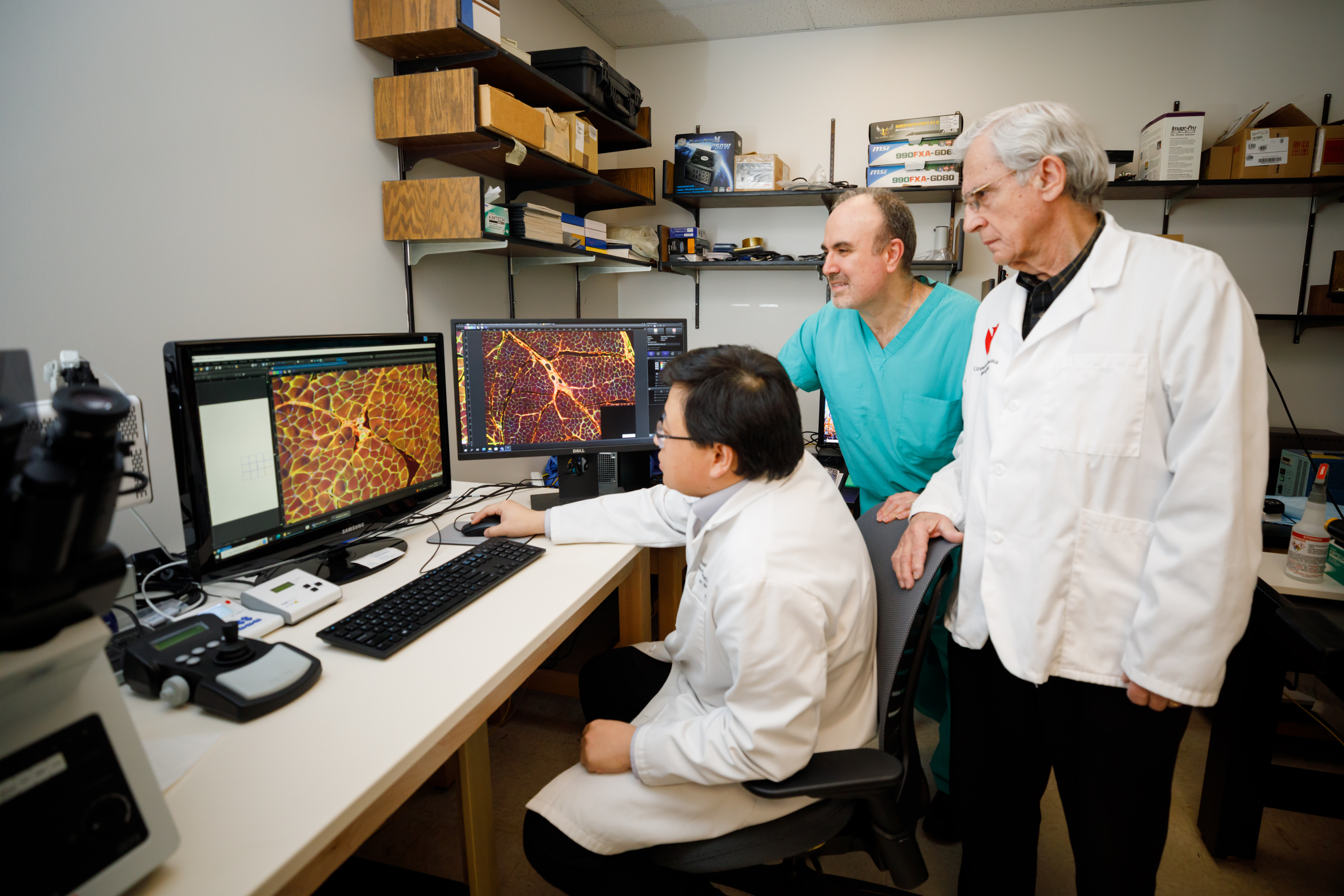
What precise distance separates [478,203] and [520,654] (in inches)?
50.2

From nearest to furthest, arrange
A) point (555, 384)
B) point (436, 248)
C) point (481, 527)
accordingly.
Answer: point (481, 527), point (555, 384), point (436, 248)

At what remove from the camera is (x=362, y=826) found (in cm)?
81

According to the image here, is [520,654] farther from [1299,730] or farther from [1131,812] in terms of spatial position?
[1299,730]

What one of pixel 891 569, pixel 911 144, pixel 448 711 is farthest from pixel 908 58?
pixel 448 711

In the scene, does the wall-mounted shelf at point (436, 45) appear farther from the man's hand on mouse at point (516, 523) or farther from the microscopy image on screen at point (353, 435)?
the man's hand on mouse at point (516, 523)

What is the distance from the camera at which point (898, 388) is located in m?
1.82

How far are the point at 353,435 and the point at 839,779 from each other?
106cm

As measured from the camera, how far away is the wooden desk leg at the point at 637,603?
1657 mm

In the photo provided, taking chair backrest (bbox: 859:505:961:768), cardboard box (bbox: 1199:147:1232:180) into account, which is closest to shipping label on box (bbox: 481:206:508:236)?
chair backrest (bbox: 859:505:961:768)

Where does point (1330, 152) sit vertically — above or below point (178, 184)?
above

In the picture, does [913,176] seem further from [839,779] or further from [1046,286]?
[839,779]

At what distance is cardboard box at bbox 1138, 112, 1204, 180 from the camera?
2.78 metres

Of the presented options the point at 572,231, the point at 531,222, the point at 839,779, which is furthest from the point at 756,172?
the point at 839,779

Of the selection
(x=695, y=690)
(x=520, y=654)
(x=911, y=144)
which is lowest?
(x=695, y=690)
